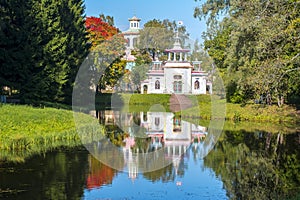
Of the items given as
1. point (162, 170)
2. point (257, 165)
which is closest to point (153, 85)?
point (257, 165)

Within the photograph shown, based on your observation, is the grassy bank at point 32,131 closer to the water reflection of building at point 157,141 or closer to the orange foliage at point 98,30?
the water reflection of building at point 157,141

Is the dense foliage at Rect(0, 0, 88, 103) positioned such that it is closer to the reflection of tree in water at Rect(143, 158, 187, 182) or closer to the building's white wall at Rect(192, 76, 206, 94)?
the reflection of tree in water at Rect(143, 158, 187, 182)

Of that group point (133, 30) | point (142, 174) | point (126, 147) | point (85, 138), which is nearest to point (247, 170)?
point (142, 174)

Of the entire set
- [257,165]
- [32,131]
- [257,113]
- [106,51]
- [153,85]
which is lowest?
[257,165]

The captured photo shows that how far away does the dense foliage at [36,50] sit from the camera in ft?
93.7

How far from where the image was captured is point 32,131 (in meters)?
18.7

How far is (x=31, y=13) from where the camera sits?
1174 inches

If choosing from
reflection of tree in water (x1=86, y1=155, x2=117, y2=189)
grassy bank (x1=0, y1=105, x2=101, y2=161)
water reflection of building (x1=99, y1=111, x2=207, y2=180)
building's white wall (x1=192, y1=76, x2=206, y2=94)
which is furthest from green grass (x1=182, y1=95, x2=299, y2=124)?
building's white wall (x1=192, y1=76, x2=206, y2=94)

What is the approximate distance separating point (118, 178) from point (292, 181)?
4.50 meters

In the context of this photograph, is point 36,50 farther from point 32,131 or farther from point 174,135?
point 32,131

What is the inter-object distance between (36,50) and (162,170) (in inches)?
685

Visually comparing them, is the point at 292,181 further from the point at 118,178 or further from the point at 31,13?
the point at 31,13

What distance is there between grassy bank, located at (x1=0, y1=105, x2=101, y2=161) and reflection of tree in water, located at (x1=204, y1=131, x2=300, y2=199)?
5685 millimetres

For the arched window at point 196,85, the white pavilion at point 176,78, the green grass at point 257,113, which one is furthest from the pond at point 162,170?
the arched window at point 196,85
